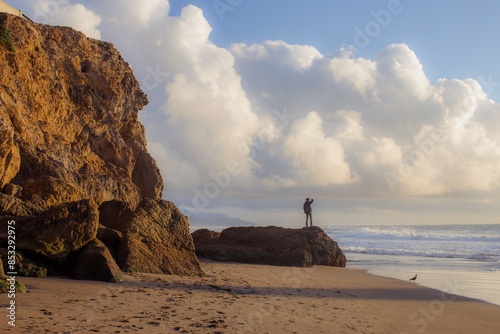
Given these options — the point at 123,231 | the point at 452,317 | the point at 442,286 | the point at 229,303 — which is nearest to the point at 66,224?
the point at 123,231

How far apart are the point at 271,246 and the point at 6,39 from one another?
1130 centimetres

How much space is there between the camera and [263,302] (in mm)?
9039

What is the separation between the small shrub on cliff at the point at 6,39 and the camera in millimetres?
13961

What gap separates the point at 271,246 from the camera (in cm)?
1869

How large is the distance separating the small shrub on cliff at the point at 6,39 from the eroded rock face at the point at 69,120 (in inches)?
5.9

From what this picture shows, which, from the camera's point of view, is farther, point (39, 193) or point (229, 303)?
point (39, 193)

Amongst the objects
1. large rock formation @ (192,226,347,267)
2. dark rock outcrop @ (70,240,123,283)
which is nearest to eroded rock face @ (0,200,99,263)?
dark rock outcrop @ (70,240,123,283)

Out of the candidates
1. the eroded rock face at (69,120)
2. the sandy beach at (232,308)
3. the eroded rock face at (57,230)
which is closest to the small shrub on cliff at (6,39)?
the eroded rock face at (69,120)

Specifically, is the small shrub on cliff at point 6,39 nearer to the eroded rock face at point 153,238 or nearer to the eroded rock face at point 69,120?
the eroded rock face at point 69,120

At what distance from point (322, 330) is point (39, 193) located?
8.05 meters

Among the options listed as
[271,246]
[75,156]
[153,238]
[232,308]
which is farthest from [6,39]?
[271,246]

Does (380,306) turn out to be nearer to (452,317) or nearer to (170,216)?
(452,317)

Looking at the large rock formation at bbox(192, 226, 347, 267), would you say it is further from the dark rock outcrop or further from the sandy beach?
the dark rock outcrop

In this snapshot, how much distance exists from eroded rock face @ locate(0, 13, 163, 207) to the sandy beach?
4404 mm
